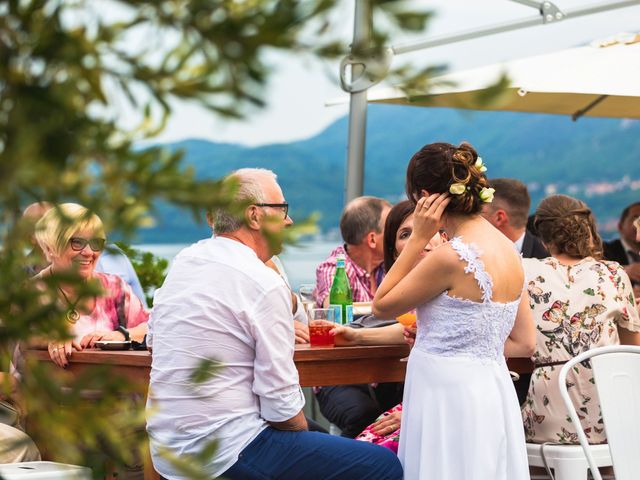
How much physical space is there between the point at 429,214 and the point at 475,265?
0.92 feet

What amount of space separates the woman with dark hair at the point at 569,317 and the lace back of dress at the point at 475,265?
90cm

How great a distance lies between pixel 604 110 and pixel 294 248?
7.86m

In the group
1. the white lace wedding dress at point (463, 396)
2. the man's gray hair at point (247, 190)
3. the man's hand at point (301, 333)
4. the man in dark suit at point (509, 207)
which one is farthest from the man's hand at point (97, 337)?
the man in dark suit at point (509, 207)

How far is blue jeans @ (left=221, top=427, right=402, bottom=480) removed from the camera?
3.40 metres

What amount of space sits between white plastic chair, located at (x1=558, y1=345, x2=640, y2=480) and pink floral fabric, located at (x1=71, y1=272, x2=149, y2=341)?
6.43 feet

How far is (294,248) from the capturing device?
3.33 ft

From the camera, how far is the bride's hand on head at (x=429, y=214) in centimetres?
384

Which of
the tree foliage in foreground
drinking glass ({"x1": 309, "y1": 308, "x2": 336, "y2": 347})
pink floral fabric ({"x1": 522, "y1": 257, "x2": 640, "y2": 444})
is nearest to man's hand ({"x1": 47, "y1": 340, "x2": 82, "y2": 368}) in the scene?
drinking glass ({"x1": 309, "y1": 308, "x2": 336, "y2": 347})

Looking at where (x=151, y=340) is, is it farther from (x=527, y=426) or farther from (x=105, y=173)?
(x=105, y=173)

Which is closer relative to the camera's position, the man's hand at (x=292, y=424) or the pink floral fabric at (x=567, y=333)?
the man's hand at (x=292, y=424)

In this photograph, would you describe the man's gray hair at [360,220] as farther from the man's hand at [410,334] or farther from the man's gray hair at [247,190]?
the man's gray hair at [247,190]

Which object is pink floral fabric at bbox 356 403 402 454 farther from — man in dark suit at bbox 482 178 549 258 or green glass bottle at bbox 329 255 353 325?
man in dark suit at bbox 482 178 549 258

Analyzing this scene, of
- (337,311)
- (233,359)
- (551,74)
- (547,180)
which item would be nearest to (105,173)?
(233,359)

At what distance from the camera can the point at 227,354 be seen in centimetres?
338
